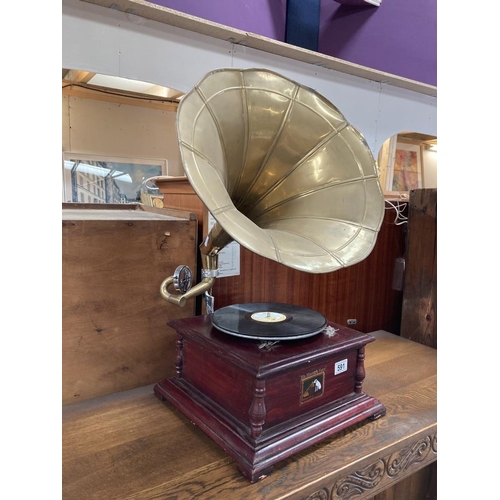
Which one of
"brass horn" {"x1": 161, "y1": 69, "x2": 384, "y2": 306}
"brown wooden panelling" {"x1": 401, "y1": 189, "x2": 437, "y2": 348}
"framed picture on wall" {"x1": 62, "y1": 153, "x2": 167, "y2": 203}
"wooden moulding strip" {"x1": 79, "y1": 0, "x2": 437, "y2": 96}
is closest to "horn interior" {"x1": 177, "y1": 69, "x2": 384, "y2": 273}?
"brass horn" {"x1": 161, "y1": 69, "x2": 384, "y2": 306}

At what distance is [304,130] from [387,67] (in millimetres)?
1411

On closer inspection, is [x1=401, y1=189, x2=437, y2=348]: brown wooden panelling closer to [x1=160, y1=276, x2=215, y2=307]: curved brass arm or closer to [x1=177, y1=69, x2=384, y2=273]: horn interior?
[x1=177, y1=69, x2=384, y2=273]: horn interior

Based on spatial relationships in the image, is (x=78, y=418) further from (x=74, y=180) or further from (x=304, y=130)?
(x=74, y=180)

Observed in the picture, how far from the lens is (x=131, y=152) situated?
8.74 ft

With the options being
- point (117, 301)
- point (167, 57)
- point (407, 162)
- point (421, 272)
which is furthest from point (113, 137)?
point (407, 162)

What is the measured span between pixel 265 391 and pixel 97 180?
77.3 inches

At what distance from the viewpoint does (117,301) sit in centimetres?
115

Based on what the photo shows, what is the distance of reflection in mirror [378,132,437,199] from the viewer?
2.91m

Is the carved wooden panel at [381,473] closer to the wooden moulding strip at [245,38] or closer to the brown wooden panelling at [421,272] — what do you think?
the brown wooden panelling at [421,272]

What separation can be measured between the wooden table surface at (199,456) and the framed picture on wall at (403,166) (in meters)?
2.15

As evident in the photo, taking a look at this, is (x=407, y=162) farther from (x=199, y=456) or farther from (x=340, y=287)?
(x=199, y=456)

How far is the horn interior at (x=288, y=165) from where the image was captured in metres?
0.91

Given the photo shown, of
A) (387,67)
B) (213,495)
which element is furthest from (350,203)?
(387,67)

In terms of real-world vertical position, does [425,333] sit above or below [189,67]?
below
